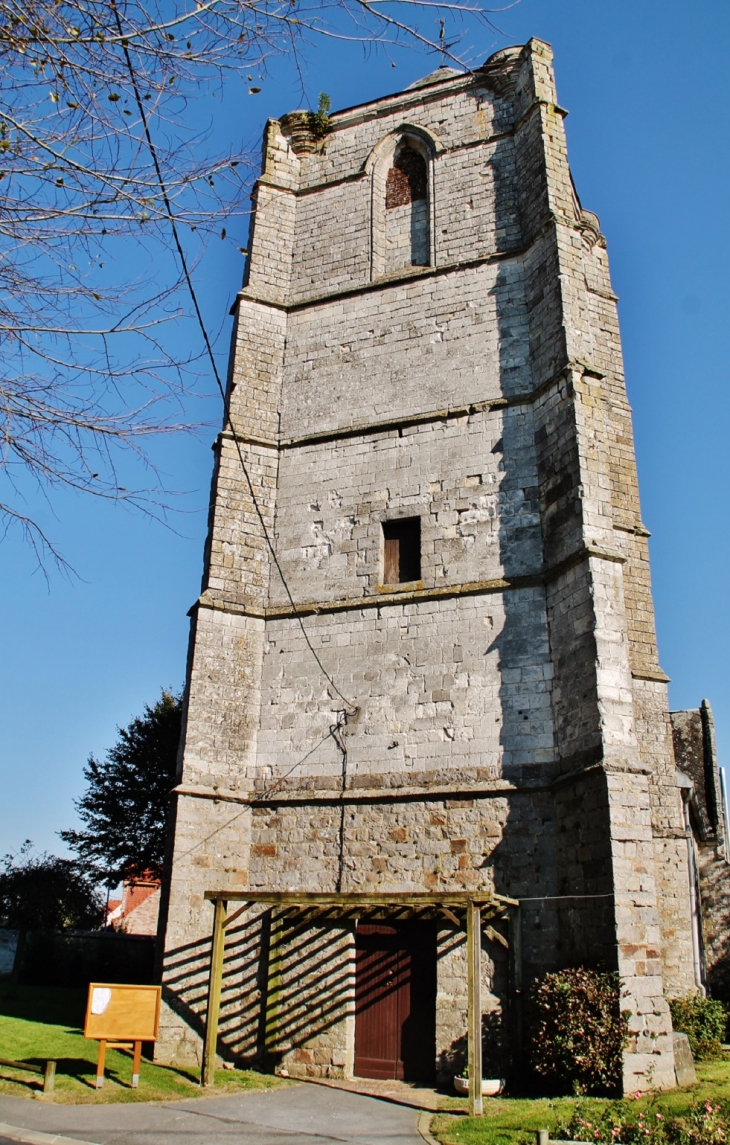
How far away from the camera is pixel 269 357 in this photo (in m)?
14.4

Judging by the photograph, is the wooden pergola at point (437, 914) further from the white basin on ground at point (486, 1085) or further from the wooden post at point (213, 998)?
the white basin on ground at point (486, 1085)

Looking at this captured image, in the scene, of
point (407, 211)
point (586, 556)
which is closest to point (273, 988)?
point (586, 556)

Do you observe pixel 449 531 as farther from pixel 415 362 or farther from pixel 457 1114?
pixel 457 1114

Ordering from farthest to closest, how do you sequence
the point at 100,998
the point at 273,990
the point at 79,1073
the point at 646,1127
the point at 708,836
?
1. the point at 708,836
2. the point at 273,990
3. the point at 79,1073
4. the point at 100,998
5. the point at 646,1127

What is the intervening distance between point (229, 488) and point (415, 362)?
3.33 metres

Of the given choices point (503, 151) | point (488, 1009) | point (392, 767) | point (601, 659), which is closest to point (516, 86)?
point (503, 151)

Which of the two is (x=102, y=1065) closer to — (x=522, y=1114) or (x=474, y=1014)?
(x=474, y=1014)

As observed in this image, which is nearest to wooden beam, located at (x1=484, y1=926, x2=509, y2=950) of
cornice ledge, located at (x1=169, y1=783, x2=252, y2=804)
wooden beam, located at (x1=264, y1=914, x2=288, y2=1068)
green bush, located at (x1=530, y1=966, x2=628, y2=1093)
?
green bush, located at (x1=530, y1=966, x2=628, y2=1093)

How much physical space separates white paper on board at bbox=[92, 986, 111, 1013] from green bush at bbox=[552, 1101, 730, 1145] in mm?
4211

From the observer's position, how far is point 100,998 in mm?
8539

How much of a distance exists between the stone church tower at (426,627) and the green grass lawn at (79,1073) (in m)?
0.68

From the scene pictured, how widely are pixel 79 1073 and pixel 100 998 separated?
907 mm

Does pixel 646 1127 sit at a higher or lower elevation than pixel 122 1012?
lower

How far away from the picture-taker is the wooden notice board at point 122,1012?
8.40m
